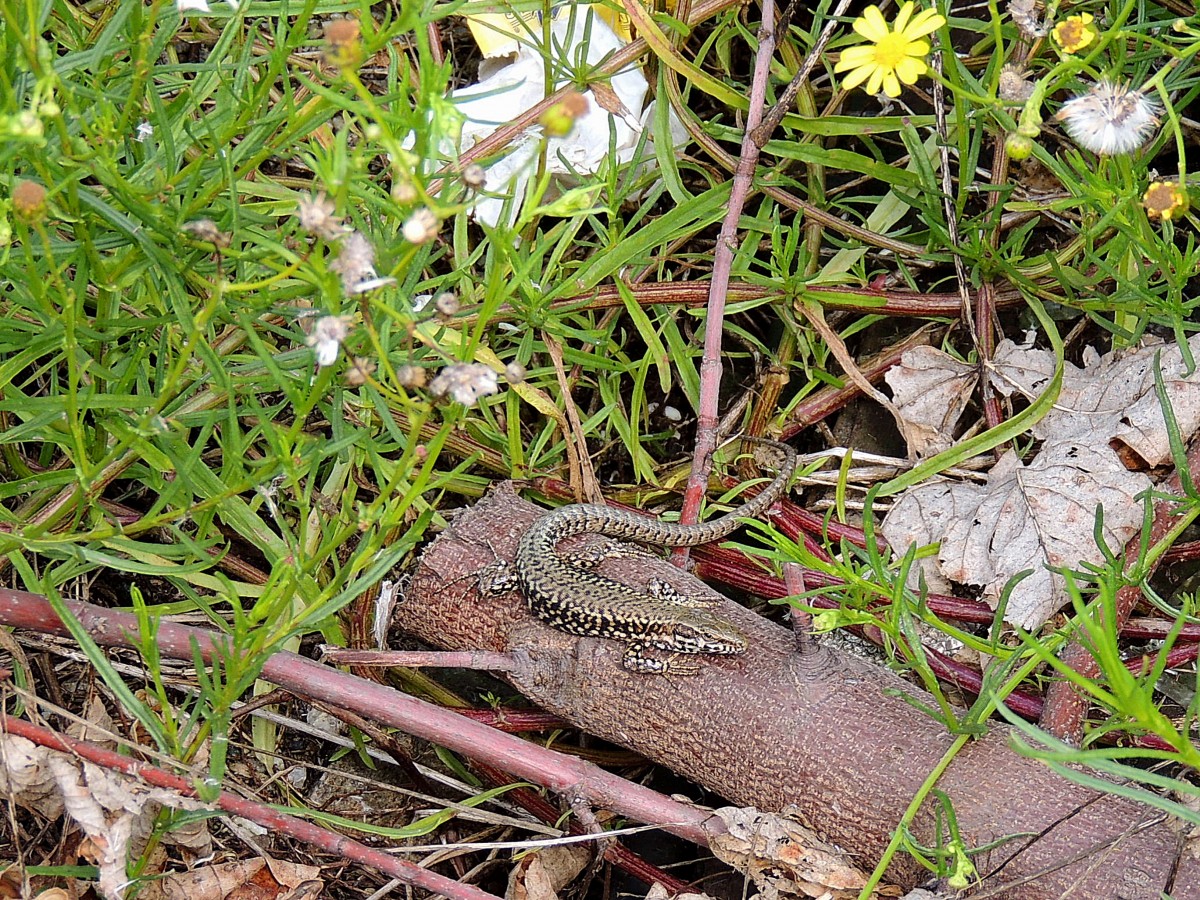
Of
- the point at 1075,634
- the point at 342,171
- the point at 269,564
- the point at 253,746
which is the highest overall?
the point at 342,171

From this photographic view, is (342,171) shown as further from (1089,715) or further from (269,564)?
(1089,715)

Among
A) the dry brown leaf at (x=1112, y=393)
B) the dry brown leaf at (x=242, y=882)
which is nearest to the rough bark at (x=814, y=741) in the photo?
the dry brown leaf at (x=242, y=882)

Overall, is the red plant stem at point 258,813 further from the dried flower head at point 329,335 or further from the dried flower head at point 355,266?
the dried flower head at point 355,266

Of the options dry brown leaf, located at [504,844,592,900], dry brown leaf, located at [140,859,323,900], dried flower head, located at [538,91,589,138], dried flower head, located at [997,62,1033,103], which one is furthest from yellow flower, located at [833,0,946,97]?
dry brown leaf, located at [140,859,323,900]

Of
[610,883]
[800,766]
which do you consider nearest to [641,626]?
[800,766]

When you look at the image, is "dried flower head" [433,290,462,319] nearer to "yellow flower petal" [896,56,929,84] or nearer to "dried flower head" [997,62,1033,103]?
"yellow flower petal" [896,56,929,84]

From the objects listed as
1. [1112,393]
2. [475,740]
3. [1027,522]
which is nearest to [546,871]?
[475,740]
